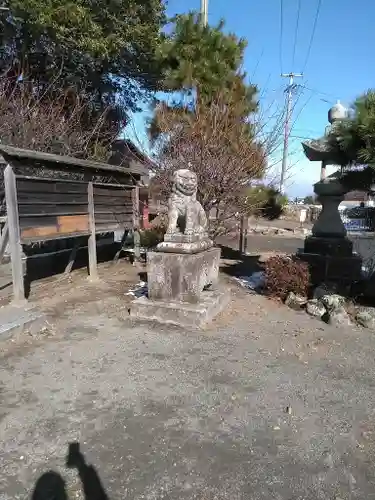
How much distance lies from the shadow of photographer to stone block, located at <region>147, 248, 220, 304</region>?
2.87 metres

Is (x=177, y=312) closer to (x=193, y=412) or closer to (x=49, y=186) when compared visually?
(x=193, y=412)

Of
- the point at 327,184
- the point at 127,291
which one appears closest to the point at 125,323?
the point at 127,291

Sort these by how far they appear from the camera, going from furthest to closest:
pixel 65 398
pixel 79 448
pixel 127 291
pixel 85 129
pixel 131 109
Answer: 1. pixel 131 109
2. pixel 85 129
3. pixel 127 291
4. pixel 65 398
5. pixel 79 448

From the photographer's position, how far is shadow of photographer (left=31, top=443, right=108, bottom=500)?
2.10 m

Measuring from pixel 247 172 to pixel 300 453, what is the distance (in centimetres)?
695

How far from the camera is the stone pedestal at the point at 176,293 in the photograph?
4941 mm

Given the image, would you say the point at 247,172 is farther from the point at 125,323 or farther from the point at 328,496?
the point at 328,496

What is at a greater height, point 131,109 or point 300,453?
point 131,109

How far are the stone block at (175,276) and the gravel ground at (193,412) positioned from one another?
567mm

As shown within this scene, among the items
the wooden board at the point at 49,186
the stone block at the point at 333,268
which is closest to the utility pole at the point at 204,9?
the wooden board at the point at 49,186

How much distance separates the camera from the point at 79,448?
247 cm

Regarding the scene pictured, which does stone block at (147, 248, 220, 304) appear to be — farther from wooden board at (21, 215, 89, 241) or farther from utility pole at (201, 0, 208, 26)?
utility pole at (201, 0, 208, 26)

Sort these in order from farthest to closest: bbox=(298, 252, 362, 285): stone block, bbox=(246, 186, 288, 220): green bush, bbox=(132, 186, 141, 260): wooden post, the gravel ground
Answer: bbox=(246, 186, 288, 220): green bush
bbox=(132, 186, 141, 260): wooden post
bbox=(298, 252, 362, 285): stone block
the gravel ground

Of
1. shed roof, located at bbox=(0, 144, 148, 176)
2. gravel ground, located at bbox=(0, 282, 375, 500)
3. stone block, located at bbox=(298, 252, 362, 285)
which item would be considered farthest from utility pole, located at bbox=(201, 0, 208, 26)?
gravel ground, located at bbox=(0, 282, 375, 500)
